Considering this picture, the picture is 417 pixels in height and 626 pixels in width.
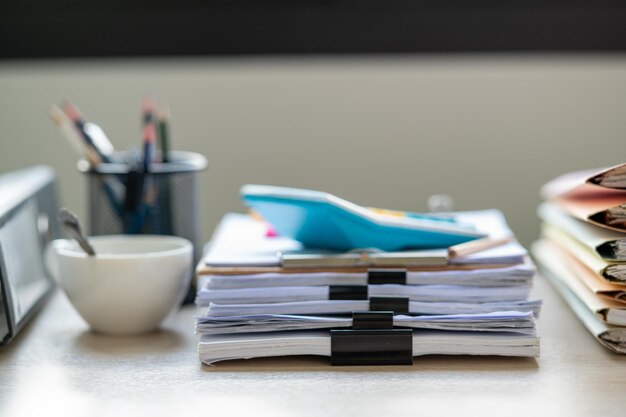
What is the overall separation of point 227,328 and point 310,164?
656 millimetres

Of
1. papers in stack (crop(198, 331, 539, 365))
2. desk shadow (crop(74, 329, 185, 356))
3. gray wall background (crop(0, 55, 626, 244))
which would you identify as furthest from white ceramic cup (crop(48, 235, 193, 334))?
gray wall background (crop(0, 55, 626, 244))

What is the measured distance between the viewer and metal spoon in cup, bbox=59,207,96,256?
0.80 m

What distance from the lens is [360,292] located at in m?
0.75

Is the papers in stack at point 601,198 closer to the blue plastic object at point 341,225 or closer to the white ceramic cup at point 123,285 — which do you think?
the blue plastic object at point 341,225

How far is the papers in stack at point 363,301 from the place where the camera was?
717 millimetres

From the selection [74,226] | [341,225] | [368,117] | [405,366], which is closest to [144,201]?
[74,226]

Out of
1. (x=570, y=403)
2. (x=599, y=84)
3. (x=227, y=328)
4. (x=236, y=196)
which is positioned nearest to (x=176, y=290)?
(x=227, y=328)

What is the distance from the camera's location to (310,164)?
1364mm

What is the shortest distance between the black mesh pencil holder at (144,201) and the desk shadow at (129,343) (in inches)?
4.9

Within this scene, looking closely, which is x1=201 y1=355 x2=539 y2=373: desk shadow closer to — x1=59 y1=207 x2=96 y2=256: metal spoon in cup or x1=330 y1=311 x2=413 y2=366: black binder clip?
x1=330 y1=311 x2=413 y2=366: black binder clip

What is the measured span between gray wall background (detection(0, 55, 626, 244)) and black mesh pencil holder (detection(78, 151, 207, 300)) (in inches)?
17.0

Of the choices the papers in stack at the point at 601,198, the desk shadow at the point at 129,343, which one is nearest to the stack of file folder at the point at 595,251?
the papers in stack at the point at 601,198

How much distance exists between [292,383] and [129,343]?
0.61ft

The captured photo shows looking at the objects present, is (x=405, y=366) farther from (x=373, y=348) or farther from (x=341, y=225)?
(x=341, y=225)
